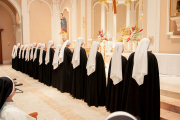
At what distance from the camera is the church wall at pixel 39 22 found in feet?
45.7

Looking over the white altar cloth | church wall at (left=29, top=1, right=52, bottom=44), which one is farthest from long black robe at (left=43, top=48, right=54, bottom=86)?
church wall at (left=29, top=1, right=52, bottom=44)

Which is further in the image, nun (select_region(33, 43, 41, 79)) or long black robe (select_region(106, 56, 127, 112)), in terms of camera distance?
nun (select_region(33, 43, 41, 79))

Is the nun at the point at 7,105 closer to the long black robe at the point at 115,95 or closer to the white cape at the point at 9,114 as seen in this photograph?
the white cape at the point at 9,114

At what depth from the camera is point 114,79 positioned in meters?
3.57

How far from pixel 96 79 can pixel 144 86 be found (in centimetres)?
135

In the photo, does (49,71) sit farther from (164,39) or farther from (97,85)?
(164,39)

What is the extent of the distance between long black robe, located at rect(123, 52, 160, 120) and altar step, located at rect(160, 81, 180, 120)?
42cm

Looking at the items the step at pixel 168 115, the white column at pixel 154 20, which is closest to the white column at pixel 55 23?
the white column at pixel 154 20

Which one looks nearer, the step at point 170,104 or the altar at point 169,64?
the step at point 170,104

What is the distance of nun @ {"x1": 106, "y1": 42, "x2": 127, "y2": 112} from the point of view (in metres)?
3.52

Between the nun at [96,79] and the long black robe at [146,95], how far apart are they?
3.24 feet

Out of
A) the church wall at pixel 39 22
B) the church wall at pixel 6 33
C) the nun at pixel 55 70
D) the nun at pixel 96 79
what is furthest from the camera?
the church wall at pixel 6 33

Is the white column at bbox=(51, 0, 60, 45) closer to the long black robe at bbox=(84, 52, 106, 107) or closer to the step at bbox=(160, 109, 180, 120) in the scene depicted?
the long black robe at bbox=(84, 52, 106, 107)

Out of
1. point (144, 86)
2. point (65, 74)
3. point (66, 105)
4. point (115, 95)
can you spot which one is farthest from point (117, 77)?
point (65, 74)
